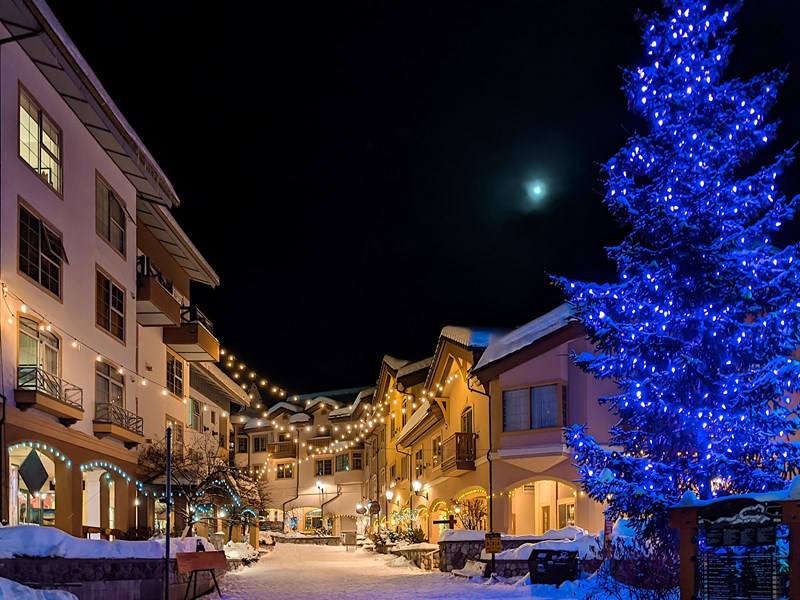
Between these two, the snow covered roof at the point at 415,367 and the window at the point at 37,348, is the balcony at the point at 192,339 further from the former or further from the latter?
the snow covered roof at the point at 415,367

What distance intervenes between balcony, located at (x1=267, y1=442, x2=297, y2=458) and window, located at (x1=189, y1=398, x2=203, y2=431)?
4019 cm

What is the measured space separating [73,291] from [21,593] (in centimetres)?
1218

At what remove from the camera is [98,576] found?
1532 cm

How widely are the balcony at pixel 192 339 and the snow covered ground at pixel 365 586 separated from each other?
8.10 meters

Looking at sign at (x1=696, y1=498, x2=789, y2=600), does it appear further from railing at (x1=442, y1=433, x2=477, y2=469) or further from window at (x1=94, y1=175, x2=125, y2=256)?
railing at (x1=442, y1=433, x2=477, y2=469)

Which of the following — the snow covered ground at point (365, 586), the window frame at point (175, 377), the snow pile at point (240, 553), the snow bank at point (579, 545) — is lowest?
the snow pile at point (240, 553)

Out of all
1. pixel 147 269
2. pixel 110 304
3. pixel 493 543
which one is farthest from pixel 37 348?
pixel 493 543

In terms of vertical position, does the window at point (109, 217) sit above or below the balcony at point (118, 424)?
above

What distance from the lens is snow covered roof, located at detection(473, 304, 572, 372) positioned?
29.9m

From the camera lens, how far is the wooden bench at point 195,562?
18.1 metres

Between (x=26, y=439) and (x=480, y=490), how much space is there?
18.3 metres

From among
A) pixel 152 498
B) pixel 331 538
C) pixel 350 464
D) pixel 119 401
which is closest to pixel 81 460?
pixel 119 401

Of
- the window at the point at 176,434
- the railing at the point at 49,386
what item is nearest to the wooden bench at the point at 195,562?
the railing at the point at 49,386

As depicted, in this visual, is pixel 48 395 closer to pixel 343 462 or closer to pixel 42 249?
pixel 42 249
